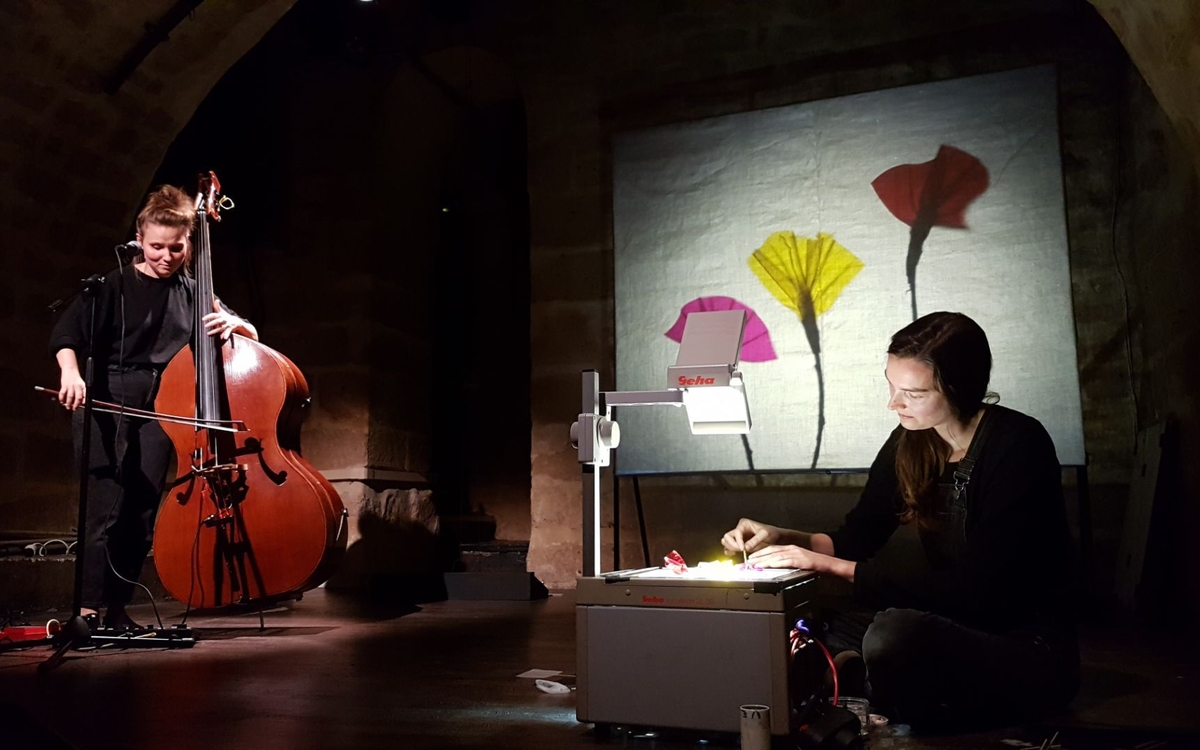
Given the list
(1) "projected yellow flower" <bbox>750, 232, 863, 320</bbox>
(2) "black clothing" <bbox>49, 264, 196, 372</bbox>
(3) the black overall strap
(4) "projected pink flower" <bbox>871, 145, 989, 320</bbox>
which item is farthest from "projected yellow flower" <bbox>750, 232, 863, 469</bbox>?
(2) "black clothing" <bbox>49, 264, 196, 372</bbox>

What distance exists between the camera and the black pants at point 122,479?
3.20 m

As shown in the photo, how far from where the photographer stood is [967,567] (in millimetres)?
1770

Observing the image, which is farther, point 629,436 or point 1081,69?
point 629,436

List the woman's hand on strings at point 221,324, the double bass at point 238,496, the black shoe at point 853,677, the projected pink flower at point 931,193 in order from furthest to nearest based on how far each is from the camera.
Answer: the projected pink flower at point 931,193 → the woman's hand on strings at point 221,324 → the double bass at point 238,496 → the black shoe at point 853,677

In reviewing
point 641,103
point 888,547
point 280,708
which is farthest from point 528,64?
point 280,708

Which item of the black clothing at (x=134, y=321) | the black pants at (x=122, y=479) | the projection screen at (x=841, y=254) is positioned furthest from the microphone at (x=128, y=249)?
the projection screen at (x=841, y=254)

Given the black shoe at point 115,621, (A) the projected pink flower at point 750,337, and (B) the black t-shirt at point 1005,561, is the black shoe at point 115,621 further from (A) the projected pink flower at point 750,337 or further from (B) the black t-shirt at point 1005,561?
(A) the projected pink flower at point 750,337

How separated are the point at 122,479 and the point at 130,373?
1.31 ft

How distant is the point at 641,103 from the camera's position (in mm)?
5426

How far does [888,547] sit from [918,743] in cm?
257

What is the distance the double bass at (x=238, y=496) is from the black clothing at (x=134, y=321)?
0.17 metres

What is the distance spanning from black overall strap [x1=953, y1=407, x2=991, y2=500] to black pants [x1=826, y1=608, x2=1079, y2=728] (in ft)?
0.98

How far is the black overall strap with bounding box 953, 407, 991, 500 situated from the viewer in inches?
74.2

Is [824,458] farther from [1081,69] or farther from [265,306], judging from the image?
[265,306]
